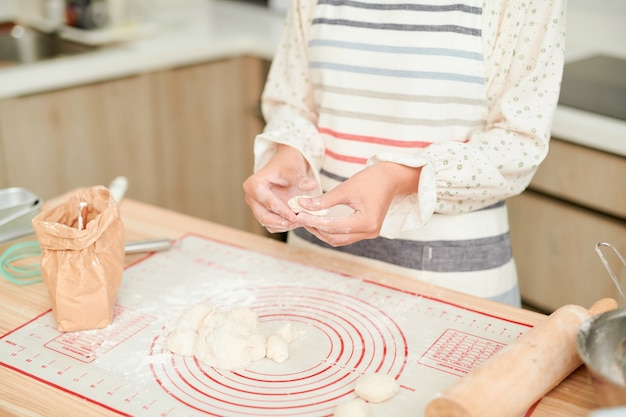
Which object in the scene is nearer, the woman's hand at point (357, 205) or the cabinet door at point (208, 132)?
the woman's hand at point (357, 205)

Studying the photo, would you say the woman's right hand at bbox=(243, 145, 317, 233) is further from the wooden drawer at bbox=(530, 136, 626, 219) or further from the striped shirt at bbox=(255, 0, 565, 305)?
the wooden drawer at bbox=(530, 136, 626, 219)

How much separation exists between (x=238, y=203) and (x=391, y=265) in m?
1.27

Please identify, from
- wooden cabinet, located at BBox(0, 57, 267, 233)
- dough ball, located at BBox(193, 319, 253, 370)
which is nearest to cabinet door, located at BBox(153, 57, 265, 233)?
wooden cabinet, located at BBox(0, 57, 267, 233)

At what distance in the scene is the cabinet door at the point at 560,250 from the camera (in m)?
1.57

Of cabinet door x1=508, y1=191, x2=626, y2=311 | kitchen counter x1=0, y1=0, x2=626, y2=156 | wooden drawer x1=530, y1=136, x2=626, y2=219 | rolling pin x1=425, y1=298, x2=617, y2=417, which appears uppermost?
kitchen counter x1=0, y1=0, x2=626, y2=156

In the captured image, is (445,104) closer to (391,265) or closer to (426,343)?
(391,265)

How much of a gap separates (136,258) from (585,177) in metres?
0.89

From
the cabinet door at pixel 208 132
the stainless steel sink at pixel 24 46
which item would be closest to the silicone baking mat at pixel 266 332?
the cabinet door at pixel 208 132

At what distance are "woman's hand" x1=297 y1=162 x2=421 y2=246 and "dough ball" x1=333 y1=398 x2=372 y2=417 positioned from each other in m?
0.24

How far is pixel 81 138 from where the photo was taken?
1977mm

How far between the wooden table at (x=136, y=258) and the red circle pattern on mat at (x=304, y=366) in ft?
0.29

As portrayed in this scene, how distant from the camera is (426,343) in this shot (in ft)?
2.99

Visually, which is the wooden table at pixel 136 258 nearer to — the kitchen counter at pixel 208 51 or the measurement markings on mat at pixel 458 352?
the measurement markings on mat at pixel 458 352

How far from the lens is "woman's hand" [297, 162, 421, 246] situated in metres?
0.95
